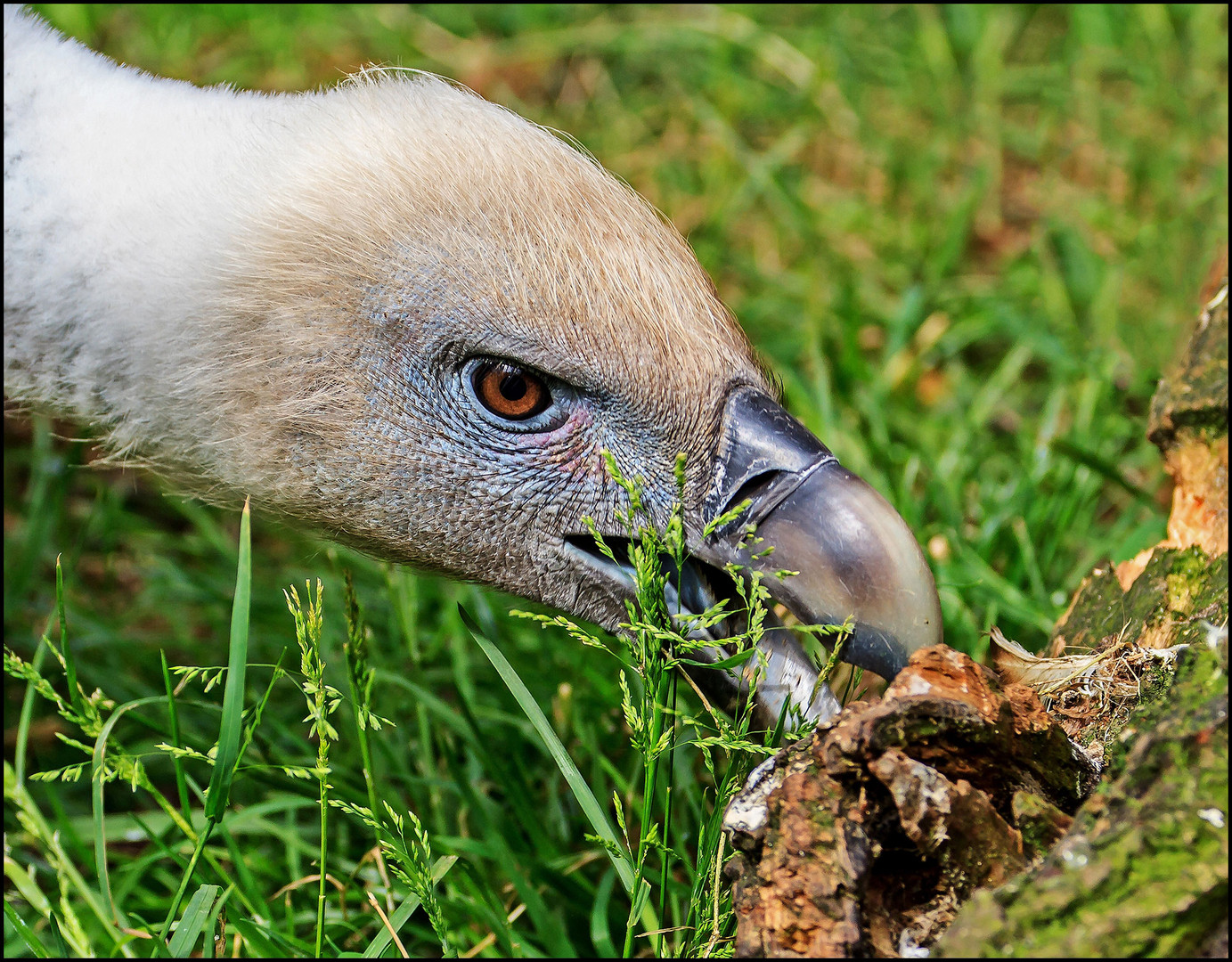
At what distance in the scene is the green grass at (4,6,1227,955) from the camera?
1.91 m

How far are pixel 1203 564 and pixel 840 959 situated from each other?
0.77 metres

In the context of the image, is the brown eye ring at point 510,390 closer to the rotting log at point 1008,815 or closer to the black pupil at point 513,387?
the black pupil at point 513,387

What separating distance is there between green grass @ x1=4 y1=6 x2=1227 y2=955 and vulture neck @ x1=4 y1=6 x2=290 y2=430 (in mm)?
352

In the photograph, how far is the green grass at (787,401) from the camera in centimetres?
191

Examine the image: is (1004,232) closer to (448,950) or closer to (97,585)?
(97,585)

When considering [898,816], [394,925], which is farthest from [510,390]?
[898,816]

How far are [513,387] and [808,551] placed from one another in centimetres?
52

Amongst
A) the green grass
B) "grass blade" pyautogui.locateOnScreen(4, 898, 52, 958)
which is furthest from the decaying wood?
"grass blade" pyautogui.locateOnScreen(4, 898, 52, 958)

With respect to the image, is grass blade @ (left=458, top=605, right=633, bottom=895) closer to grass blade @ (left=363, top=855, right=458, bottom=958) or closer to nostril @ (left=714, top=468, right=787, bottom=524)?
grass blade @ (left=363, top=855, right=458, bottom=958)

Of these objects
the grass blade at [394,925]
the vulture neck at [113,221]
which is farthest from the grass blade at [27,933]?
the vulture neck at [113,221]

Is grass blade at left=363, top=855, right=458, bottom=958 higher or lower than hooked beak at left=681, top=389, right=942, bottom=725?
lower

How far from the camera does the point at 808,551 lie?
164 centimetres

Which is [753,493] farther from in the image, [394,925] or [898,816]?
[394,925]

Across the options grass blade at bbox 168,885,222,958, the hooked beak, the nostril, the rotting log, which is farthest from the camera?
the nostril
